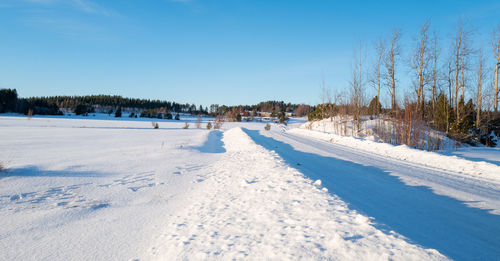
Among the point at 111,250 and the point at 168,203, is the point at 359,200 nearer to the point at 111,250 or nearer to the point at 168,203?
the point at 168,203

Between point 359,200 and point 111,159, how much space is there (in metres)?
7.45

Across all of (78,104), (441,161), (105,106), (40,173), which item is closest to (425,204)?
(441,161)

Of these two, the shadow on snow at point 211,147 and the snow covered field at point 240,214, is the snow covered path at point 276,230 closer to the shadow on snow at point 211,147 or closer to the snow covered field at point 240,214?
the snow covered field at point 240,214

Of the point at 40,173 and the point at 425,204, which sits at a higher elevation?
the point at 40,173

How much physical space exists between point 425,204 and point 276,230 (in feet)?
10.7

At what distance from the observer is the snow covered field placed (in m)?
2.39

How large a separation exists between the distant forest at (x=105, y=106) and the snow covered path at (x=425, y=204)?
47.4 m

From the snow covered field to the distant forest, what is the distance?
143ft

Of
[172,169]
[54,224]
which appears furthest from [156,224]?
[172,169]

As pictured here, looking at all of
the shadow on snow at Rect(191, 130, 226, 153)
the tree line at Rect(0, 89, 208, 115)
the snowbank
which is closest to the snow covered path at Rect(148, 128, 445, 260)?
the snowbank

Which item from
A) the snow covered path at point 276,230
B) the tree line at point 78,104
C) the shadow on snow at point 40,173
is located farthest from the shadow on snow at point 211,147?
the tree line at point 78,104

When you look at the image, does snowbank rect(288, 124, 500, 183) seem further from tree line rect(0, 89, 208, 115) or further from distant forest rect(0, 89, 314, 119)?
distant forest rect(0, 89, 314, 119)

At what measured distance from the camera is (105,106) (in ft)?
376

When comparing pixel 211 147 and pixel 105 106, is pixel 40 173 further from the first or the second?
pixel 105 106
